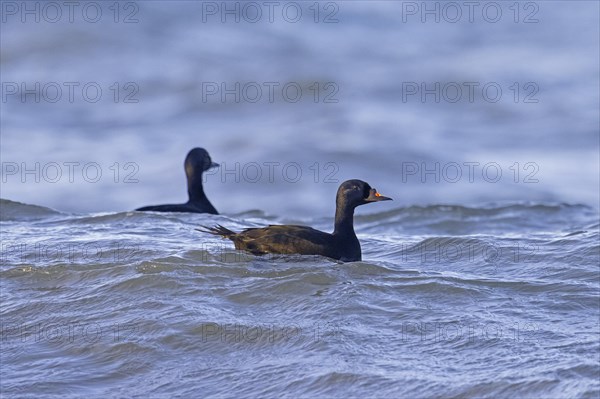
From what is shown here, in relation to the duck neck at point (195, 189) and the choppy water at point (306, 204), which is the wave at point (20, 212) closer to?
the choppy water at point (306, 204)

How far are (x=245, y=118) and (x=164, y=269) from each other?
10.8 meters

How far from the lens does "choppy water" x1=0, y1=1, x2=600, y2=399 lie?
6391 mm

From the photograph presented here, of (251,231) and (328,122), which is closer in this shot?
(251,231)

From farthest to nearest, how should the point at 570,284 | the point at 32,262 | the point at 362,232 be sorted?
the point at 362,232 → the point at 32,262 → the point at 570,284

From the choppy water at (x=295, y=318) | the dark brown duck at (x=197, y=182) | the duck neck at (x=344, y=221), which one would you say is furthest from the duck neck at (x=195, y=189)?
the duck neck at (x=344, y=221)

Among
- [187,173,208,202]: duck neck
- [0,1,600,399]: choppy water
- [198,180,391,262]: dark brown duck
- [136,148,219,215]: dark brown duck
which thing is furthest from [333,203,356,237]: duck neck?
[187,173,208,202]: duck neck

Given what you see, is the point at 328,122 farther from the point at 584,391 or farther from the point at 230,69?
the point at 584,391

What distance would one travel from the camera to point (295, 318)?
7105 mm

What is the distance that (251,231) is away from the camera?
8.85m

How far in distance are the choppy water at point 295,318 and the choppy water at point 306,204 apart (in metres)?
0.02

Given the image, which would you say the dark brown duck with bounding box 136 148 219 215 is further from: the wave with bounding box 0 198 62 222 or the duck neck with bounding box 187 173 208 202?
the wave with bounding box 0 198 62 222

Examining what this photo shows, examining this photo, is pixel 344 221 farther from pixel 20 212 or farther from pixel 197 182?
pixel 20 212

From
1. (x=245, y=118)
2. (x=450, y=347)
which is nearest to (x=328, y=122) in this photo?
(x=245, y=118)

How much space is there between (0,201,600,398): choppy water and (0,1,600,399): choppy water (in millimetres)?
22
